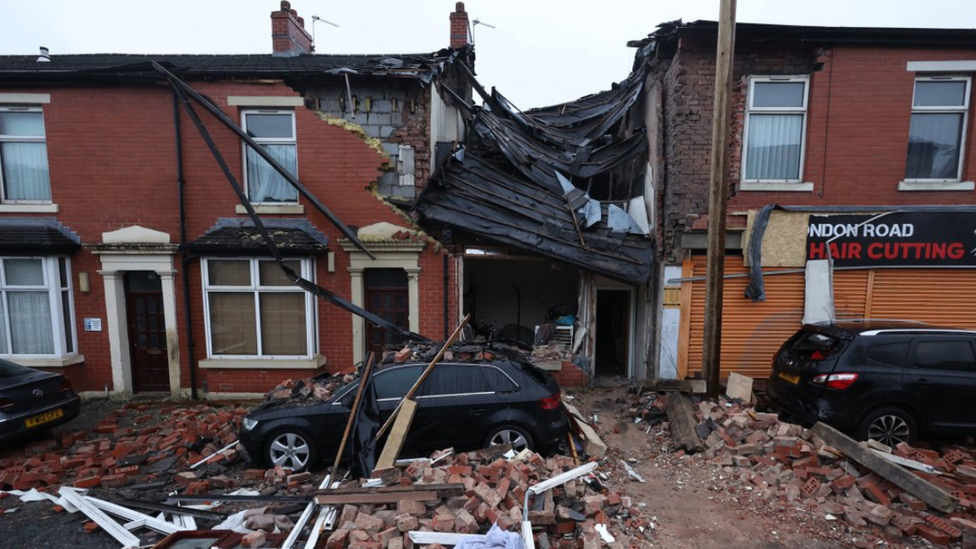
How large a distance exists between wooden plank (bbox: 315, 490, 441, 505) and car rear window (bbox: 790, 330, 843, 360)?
208 inches

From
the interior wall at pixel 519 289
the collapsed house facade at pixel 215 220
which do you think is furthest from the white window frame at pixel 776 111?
the collapsed house facade at pixel 215 220

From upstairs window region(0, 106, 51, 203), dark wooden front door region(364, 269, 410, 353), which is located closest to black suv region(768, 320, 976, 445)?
dark wooden front door region(364, 269, 410, 353)

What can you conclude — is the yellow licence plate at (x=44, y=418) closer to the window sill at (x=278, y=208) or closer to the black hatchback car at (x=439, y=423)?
the black hatchback car at (x=439, y=423)

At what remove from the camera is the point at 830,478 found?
4906 mm

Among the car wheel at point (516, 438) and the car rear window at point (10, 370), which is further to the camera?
the car rear window at point (10, 370)

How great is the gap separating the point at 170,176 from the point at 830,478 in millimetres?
11358

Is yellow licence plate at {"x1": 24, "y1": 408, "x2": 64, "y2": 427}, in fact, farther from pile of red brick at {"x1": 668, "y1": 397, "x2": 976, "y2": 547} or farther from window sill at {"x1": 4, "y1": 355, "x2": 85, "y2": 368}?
pile of red brick at {"x1": 668, "y1": 397, "x2": 976, "y2": 547}

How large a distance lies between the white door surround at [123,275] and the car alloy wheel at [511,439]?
702cm

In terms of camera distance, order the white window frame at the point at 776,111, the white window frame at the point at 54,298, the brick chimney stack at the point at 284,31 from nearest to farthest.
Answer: the white window frame at the point at 776,111, the white window frame at the point at 54,298, the brick chimney stack at the point at 284,31

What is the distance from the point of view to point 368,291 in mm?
8914

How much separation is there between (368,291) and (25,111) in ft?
24.0

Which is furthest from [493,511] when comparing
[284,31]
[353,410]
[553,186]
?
[284,31]

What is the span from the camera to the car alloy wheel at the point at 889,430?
580 centimetres

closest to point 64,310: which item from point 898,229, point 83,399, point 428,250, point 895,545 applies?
point 83,399
